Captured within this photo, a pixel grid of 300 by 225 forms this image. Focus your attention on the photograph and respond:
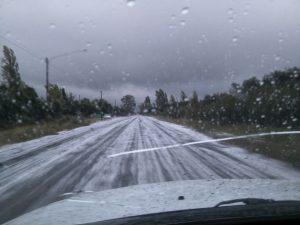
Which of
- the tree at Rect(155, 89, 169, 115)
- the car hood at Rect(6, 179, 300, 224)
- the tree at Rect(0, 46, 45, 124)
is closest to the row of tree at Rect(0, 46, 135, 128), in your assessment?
the tree at Rect(0, 46, 45, 124)

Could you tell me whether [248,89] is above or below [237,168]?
above

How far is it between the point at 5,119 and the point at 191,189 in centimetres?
3340

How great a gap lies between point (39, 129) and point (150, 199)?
31535 millimetres

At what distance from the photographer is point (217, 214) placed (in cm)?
397

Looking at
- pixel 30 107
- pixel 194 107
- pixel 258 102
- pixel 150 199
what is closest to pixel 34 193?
pixel 150 199

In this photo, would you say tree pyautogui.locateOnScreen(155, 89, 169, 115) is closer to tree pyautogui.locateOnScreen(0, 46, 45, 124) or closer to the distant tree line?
the distant tree line

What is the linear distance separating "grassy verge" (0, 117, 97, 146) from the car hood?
21.7m

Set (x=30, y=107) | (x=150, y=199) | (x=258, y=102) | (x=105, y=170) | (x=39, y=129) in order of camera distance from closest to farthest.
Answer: (x=150, y=199), (x=105, y=170), (x=258, y=102), (x=39, y=129), (x=30, y=107)

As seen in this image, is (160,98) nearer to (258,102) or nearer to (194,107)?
(258,102)

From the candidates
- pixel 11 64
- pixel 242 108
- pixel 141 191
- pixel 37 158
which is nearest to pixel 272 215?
pixel 141 191

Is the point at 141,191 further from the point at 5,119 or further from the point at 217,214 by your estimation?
the point at 5,119

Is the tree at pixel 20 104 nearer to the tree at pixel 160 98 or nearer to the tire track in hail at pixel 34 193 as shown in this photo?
the tree at pixel 160 98

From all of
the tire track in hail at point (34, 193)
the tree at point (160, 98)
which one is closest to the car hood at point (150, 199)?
the tire track in hail at point (34, 193)

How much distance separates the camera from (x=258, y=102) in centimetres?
3384
